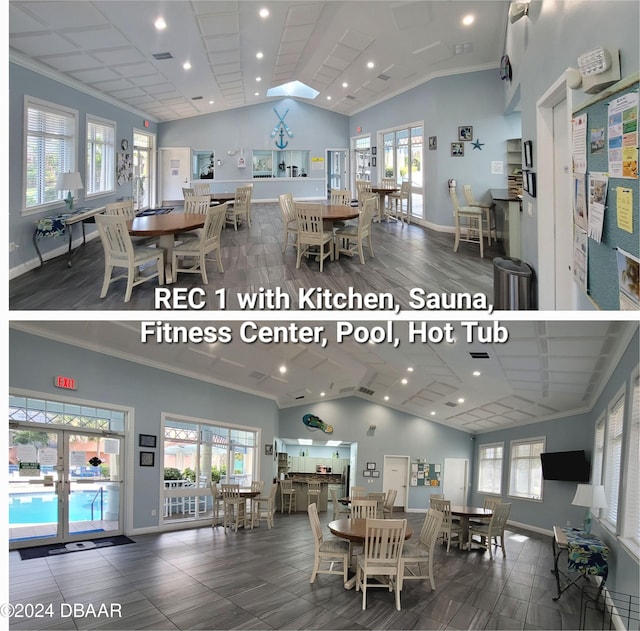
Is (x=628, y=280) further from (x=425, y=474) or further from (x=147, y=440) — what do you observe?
(x=147, y=440)

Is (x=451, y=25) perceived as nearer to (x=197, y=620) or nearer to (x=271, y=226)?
(x=271, y=226)

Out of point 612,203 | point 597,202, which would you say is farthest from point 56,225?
point 612,203

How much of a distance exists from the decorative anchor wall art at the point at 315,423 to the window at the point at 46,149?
4.41 metres

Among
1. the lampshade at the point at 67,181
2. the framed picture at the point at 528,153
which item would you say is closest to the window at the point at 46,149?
the lampshade at the point at 67,181

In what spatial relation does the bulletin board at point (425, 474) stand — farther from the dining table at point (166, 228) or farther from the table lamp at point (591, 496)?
the dining table at point (166, 228)

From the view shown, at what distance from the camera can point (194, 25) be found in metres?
7.30

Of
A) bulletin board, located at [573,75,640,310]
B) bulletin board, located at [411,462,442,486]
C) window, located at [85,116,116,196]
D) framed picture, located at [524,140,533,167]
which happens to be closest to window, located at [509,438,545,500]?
bulletin board, located at [411,462,442,486]

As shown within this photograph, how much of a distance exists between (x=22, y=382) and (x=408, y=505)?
168 inches

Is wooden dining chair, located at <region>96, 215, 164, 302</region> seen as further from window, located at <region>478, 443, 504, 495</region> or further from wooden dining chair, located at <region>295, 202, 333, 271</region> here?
window, located at <region>478, 443, 504, 495</region>

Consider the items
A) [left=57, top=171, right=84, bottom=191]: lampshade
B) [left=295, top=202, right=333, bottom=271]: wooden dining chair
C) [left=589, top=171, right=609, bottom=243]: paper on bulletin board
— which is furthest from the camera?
[left=57, top=171, right=84, bottom=191]: lampshade

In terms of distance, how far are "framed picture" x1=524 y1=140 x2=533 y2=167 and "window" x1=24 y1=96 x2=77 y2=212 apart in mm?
5890

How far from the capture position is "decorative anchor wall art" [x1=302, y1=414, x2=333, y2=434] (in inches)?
232

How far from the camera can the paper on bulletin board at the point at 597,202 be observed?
293cm

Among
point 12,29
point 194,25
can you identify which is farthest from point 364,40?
point 12,29
